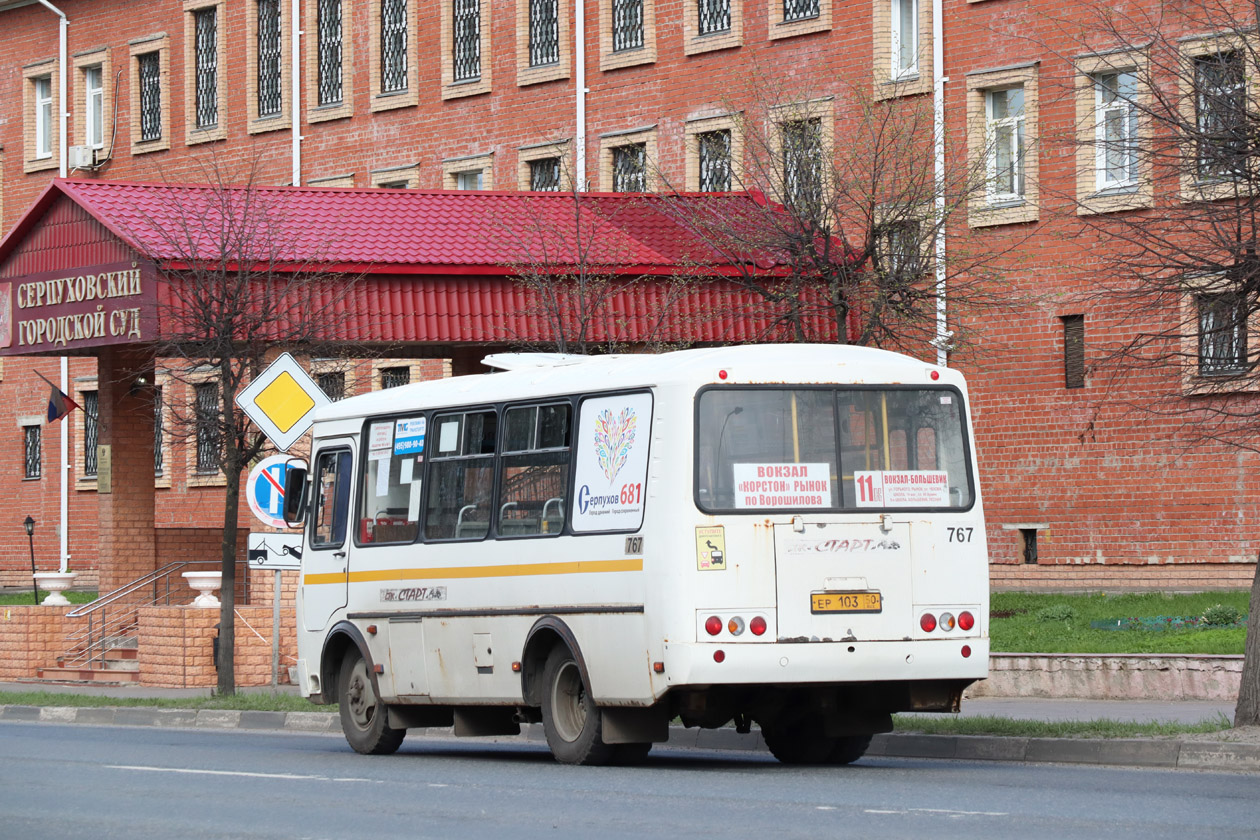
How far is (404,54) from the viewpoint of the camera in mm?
44938

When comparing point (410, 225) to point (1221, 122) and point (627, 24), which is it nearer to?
point (627, 24)

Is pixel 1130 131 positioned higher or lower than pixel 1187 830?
higher

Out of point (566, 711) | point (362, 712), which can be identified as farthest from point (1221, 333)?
point (362, 712)

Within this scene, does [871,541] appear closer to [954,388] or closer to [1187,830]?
[954,388]

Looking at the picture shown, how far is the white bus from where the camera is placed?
14664 millimetres

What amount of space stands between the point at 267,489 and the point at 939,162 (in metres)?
12.8

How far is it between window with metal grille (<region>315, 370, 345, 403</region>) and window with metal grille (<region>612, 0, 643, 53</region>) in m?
12.1

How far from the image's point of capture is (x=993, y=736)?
16422 mm

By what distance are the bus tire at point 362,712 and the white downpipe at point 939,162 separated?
9689mm

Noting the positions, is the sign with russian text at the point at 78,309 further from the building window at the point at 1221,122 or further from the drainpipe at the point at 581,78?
the building window at the point at 1221,122

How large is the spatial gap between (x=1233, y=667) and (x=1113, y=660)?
48.6 inches

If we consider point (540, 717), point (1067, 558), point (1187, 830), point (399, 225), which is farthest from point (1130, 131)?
point (1067, 558)

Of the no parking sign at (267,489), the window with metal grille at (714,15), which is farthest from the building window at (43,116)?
the no parking sign at (267,489)

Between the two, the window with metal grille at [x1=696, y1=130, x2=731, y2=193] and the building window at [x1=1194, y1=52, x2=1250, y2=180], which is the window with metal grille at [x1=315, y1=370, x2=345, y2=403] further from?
the building window at [x1=1194, y1=52, x2=1250, y2=180]
